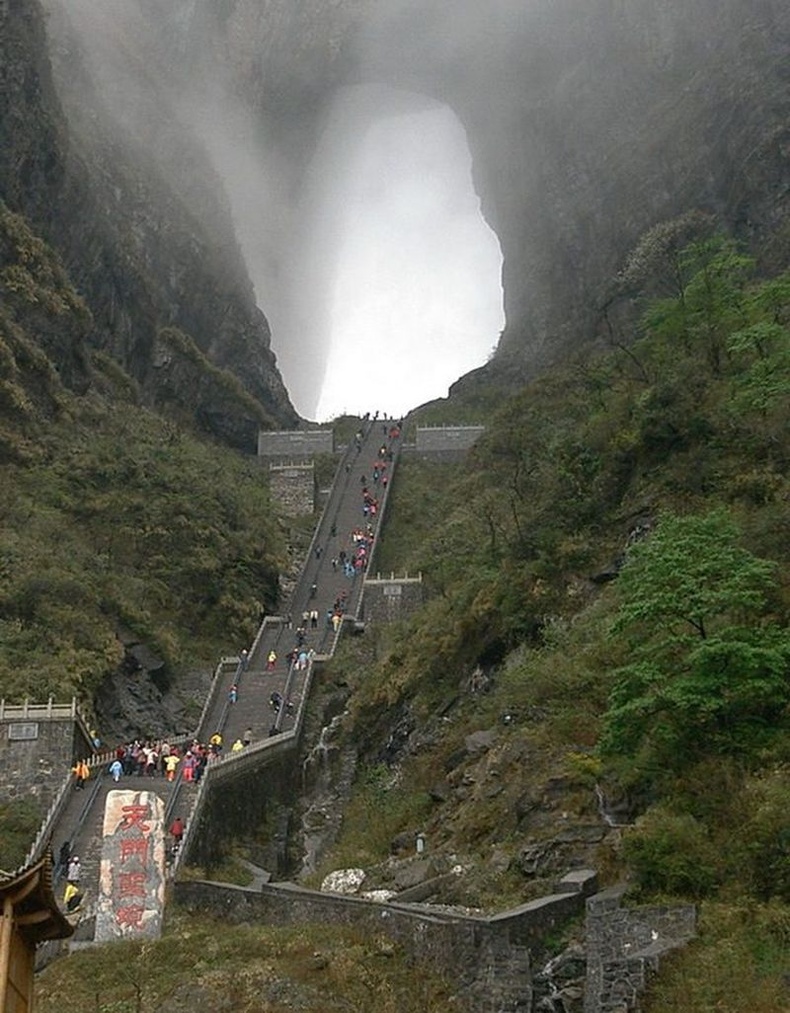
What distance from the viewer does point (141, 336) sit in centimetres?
5406

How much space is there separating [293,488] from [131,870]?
106 ft

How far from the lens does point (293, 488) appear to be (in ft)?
165

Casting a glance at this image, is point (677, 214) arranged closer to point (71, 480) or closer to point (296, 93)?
point (71, 480)

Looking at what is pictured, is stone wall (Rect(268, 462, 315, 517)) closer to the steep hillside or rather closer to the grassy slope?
the grassy slope

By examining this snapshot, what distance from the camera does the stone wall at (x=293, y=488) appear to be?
49.5 m

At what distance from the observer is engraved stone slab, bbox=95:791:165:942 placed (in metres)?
18.2

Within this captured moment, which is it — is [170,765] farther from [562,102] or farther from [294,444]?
[562,102]

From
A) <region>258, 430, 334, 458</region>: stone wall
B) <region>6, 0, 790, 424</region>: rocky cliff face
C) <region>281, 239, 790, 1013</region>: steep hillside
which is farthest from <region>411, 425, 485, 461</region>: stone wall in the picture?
<region>281, 239, 790, 1013</region>: steep hillside

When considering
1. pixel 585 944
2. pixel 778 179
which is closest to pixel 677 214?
pixel 778 179

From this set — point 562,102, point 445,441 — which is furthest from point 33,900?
point 562,102

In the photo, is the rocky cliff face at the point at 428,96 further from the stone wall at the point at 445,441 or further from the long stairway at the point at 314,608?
the long stairway at the point at 314,608

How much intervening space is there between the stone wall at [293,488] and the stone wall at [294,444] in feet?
13.2

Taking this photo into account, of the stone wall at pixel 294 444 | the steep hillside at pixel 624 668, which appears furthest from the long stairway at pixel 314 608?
the steep hillside at pixel 624 668

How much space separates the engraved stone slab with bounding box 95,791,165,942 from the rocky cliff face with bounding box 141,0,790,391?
94.2 ft
